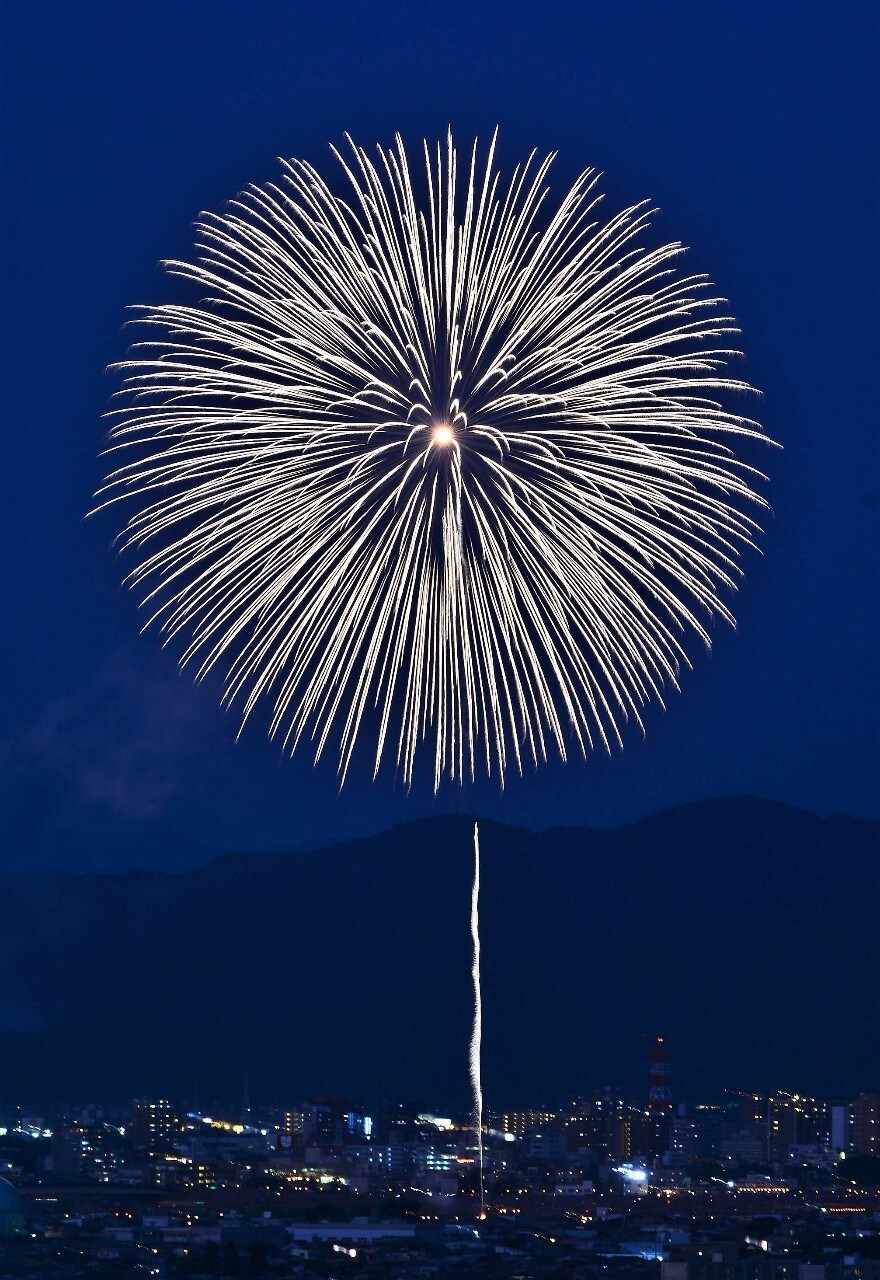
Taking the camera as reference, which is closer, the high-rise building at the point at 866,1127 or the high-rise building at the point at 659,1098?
the high-rise building at the point at 866,1127

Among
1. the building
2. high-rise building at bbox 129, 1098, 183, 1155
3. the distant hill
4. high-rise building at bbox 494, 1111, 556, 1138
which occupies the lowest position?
the building

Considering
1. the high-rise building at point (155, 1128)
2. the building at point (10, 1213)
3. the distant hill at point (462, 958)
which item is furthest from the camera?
the distant hill at point (462, 958)

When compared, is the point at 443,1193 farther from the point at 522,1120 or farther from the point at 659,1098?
the point at 659,1098

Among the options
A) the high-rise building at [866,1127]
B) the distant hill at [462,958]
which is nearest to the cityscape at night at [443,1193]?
the high-rise building at [866,1127]

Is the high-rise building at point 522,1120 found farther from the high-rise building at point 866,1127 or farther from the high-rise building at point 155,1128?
the high-rise building at point 155,1128

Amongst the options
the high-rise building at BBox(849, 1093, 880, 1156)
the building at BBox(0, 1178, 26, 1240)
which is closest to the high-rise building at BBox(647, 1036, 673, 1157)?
the high-rise building at BBox(849, 1093, 880, 1156)

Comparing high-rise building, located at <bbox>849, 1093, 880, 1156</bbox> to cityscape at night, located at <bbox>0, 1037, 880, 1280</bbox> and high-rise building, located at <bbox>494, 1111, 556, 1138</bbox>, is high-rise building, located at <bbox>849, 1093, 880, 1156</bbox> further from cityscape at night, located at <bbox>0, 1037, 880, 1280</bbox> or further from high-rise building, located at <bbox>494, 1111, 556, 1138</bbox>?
high-rise building, located at <bbox>494, 1111, 556, 1138</bbox>

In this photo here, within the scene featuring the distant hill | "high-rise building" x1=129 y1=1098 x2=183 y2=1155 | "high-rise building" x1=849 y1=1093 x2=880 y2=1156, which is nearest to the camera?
"high-rise building" x1=849 y1=1093 x2=880 y2=1156

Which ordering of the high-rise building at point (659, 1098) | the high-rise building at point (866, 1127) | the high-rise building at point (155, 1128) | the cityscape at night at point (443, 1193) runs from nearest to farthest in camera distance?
the cityscape at night at point (443, 1193) → the high-rise building at point (866, 1127) → the high-rise building at point (659, 1098) → the high-rise building at point (155, 1128)

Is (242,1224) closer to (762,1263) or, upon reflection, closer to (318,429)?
(762,1263)

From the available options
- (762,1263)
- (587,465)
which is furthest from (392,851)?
(587,465)
